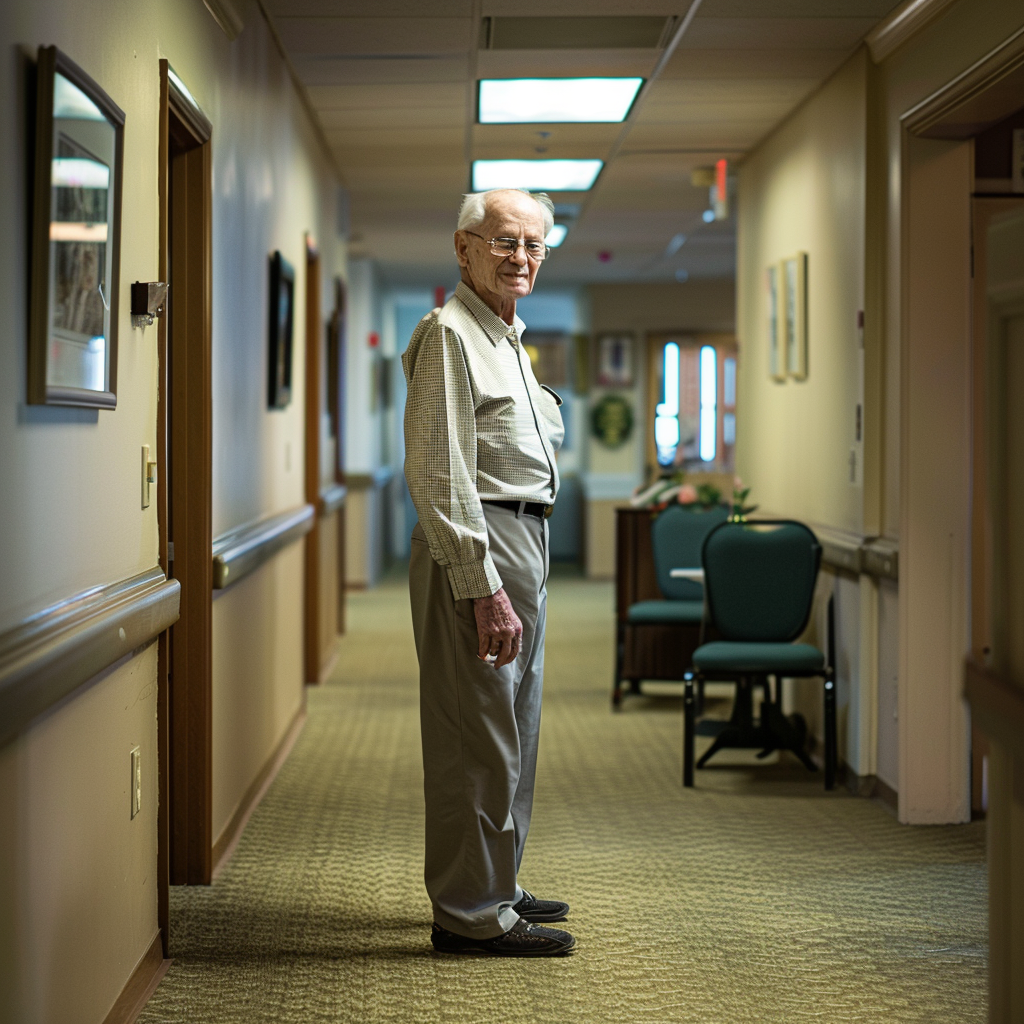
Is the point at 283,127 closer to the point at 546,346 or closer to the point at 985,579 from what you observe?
the point at 985,579

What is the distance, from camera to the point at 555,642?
855cm

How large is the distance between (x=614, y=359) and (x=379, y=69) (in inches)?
318

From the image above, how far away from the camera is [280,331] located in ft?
16.6

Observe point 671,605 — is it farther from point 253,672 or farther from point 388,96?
point 388,96

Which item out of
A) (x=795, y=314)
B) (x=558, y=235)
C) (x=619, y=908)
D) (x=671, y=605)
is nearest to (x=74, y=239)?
(x=619, y=908)

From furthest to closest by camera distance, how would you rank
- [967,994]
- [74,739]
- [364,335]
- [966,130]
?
[364,335]
[966,130]
[967,994]
[74,739]

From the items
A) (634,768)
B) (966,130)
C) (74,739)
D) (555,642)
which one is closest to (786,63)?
(966,130)

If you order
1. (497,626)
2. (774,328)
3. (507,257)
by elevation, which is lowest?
(497,626)

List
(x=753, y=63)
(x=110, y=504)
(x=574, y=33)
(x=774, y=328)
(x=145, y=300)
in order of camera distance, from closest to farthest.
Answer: (x=110, y=504) < (x=145, y=300) < (x=574, y=33) < (x=753, y=63) < (x=774, y=328)

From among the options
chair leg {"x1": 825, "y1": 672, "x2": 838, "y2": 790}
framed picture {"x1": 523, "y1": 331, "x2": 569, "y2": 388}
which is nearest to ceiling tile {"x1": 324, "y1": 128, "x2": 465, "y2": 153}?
chair leg {"x1": 825, "y1": 672, "x2": 838, "y2": 790}

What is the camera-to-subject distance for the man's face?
3.08 metres

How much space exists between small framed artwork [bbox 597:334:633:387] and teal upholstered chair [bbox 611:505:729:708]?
6747mm

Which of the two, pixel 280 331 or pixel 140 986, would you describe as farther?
pixel 280 331

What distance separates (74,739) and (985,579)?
330cm
